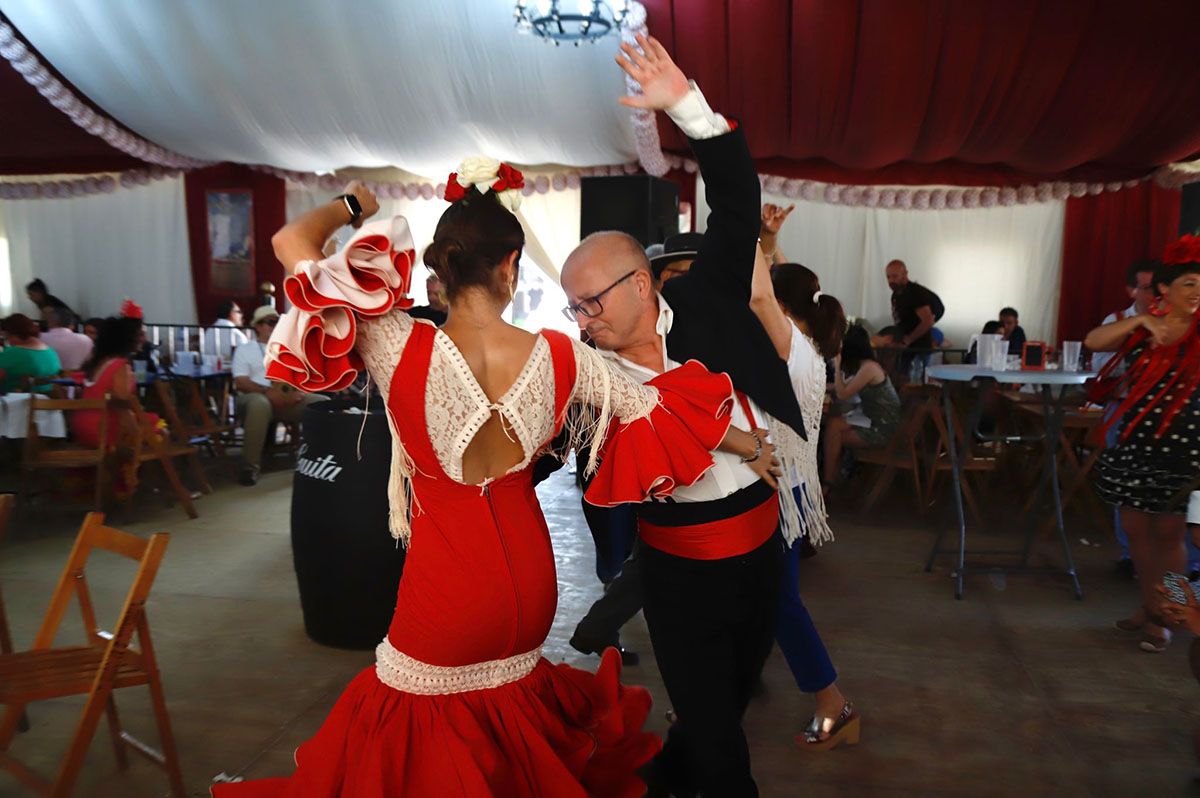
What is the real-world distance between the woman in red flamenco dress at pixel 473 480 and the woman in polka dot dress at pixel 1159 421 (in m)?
2.40

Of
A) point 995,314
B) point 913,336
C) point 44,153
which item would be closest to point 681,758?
point 913,336

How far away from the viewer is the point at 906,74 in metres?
Answer: 7.16

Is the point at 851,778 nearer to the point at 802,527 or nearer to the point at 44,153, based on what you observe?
the point at 802,527

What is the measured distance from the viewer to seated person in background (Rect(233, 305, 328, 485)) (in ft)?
21.1

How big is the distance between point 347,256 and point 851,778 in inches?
83.4

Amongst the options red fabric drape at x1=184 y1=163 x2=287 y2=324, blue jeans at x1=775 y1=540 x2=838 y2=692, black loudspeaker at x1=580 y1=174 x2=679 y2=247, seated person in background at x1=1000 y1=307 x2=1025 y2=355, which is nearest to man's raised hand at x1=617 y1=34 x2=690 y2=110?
blue jeans at x1=775 y1=540 x2=838 y2=692

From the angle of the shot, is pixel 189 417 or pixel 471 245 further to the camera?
pixel 189 417

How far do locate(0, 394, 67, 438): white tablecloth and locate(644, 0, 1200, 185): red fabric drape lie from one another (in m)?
5.36

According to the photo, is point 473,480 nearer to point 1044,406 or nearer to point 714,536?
point 714,536

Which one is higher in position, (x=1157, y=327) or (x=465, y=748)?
(x=1157, y=327)

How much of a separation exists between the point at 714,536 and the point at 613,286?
0.56 meters

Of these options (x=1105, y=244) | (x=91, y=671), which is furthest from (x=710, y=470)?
(x=1105, y=244)

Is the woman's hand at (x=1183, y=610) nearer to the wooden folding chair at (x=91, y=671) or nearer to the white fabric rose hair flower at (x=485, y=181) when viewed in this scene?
the white fabric rose hair flower at (x=485, y=181)

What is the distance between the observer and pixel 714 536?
5.82 ft
